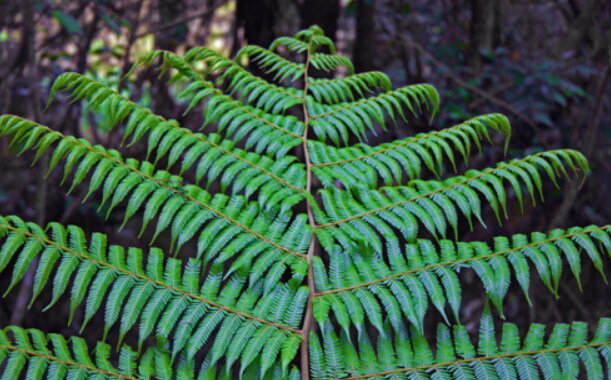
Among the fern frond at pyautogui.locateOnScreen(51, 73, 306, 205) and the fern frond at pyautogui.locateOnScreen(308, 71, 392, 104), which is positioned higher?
the fern frond at pyautogui.locateOnScreen(308, 71, 392, 104)

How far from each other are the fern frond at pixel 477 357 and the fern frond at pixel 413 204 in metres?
0.24

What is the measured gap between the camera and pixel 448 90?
142 inches

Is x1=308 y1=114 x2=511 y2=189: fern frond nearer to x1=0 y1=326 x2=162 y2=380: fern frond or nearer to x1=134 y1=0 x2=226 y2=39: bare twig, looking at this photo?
x1=0 y1=326 x2=162 y2=380: fern frond

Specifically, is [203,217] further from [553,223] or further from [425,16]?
[425,16]

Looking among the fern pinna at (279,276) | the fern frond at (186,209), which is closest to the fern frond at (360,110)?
the fern pinna at (279,276)

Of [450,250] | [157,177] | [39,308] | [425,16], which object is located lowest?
[39,308]

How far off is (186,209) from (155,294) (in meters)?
0.22

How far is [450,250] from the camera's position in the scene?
1180mm

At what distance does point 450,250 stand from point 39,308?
2626 millimetres

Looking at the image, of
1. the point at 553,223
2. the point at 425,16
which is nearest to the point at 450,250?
the point at 553,223

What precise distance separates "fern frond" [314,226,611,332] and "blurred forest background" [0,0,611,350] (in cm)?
179

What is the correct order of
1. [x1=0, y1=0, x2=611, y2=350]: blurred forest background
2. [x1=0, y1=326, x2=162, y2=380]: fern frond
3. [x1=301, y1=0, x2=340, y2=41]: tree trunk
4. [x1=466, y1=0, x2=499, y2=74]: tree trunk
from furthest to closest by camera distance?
1. [x1=466, y1=0, x2=499, y2=74]: tree trunk
2. [x1=0, y1=0, x2=611, y2=350]: blurred forest background
3. [x1=301, y1=0, x2=340, y2=41]: tree trunk
4. [x1=0, y1=326, x2=162, y2=380]: fern frond

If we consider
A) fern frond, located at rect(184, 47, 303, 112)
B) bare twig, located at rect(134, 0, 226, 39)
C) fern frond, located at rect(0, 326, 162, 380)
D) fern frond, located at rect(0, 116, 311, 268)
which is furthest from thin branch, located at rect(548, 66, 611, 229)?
bare twig, located at rect(134, 0, 226, 39)

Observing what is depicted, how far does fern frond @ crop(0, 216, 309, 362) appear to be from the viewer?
1068 millimetres
